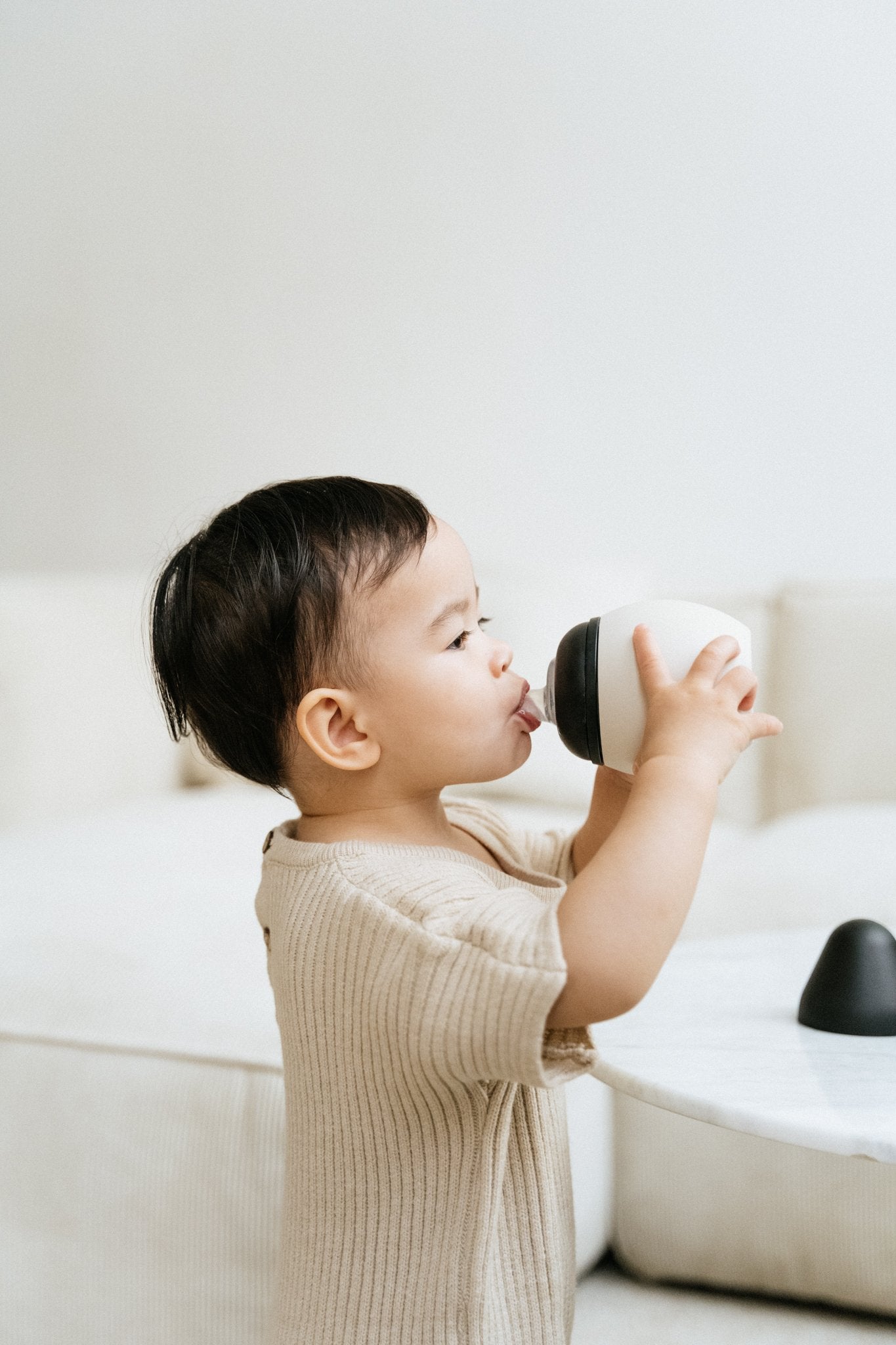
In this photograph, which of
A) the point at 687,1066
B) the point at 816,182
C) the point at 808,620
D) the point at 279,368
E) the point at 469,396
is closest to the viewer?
the point at 687,1066

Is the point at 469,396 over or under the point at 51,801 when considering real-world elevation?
over

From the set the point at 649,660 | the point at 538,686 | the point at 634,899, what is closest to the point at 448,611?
the point at 649,660

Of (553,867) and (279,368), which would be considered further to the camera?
(279,368)

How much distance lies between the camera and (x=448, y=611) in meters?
0.78

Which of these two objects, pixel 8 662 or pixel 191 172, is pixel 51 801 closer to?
pixel 8 662

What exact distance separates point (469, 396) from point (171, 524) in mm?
851

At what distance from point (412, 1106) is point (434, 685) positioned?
0.25 m

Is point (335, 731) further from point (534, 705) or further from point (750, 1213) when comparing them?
point (750, 1213)

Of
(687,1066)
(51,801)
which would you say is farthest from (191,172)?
(687,1066)

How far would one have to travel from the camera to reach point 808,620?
203cm

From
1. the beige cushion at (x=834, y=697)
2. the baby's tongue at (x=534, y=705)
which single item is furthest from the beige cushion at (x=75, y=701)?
the baby's tongue at (x=534, y=705)

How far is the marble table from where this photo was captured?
2.12 feet

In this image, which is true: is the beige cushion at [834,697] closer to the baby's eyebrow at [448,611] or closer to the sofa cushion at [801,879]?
the sofa cushion at [801,879]

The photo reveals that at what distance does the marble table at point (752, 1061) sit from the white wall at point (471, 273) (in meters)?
1.36
